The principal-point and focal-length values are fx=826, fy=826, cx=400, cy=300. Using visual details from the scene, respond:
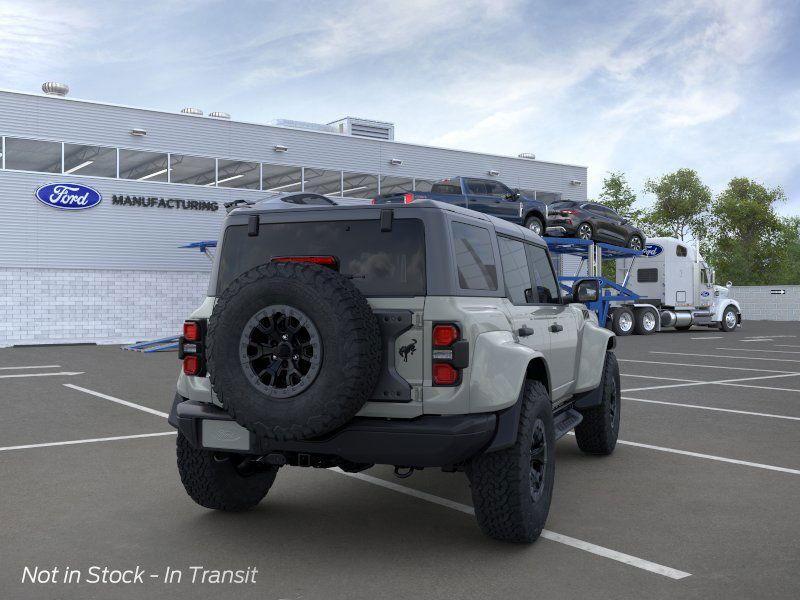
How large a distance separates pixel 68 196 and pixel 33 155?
157 centimetres

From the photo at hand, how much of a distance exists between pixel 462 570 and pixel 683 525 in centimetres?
166

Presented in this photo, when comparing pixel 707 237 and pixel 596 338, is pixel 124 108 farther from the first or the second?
pixel 707 237

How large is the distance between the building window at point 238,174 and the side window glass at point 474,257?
2506 centimetres

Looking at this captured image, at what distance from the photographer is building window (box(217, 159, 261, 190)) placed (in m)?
29.1

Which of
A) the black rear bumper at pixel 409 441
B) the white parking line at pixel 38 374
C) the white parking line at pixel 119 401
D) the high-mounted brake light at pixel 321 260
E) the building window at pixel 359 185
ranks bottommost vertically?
the white parking line at pixel 38 374

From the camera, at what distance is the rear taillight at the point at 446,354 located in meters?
4.40

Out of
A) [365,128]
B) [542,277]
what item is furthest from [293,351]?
[365,128]

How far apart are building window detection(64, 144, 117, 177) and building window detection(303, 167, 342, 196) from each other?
23.4 ft

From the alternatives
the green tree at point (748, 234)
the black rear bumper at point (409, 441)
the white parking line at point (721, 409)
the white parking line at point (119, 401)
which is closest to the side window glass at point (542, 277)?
the black rear bumper at point (409, 441)

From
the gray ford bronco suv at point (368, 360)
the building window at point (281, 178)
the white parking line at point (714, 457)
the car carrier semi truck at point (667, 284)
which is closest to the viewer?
the gray ford bronco suv at point (368, 360)

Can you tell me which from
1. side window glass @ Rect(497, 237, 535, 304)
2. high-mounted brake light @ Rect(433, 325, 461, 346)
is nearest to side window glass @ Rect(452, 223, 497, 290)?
side window glass @ Rect(497, 237, 535, 304)

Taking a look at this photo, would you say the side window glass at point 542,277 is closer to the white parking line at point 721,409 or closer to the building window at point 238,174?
the white parking line at point 721,409

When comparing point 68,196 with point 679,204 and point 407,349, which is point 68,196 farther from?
point 679,204

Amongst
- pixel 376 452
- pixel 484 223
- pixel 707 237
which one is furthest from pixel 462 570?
pixel 707 237
